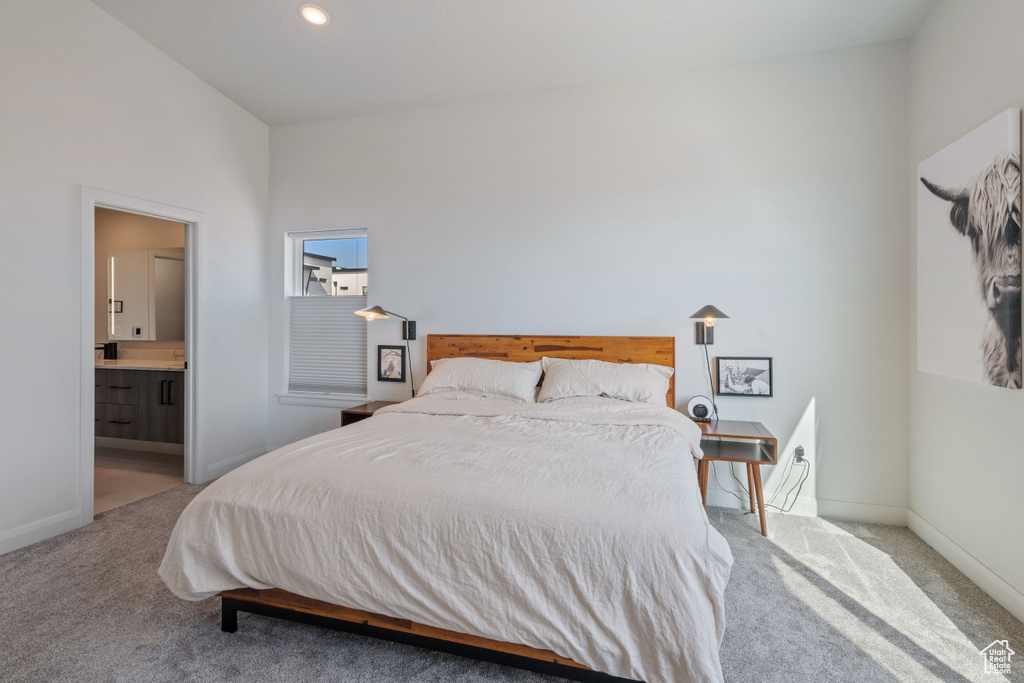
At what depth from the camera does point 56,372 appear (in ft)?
9.21

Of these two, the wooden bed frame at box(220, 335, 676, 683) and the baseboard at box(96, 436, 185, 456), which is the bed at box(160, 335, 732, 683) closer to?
the wooden bed frame at box(220, 335, 676, 683)

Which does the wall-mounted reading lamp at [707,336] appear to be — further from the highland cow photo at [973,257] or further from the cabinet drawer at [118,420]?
the cabinet drawer at [118,420]

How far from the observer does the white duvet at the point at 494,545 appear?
138 centimetres

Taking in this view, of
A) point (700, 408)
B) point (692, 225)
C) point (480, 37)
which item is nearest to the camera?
point (480, 37)

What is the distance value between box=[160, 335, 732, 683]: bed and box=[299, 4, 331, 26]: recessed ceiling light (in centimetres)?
251

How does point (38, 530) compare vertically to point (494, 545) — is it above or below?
below

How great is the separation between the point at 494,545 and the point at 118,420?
4812 millimetres

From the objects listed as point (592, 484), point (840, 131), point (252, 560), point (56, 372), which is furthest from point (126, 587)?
point (840, 131)

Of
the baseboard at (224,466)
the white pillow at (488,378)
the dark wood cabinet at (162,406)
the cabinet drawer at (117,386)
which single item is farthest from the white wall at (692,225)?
the cabinet drawer at (117,386)

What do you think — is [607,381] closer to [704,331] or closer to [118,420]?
[704,331]


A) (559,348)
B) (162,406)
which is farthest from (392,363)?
(162,406)

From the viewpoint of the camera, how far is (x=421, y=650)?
182 centimetres

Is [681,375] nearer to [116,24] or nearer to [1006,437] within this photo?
[1006,437]

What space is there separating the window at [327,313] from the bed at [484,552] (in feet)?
7.30
